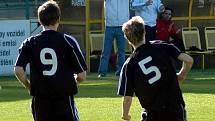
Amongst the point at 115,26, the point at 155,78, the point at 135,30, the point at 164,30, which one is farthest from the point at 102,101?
the point at 164,30

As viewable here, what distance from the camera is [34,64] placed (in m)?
7.52

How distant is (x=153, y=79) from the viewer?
7.46 metres

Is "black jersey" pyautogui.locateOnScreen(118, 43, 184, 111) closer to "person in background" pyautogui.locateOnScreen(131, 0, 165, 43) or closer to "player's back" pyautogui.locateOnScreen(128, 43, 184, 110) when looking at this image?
"player's back" pyautogui.locateOnScreen(128, 43, 184, 110)

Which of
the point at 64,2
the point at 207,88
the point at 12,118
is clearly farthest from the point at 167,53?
the point at 64,2

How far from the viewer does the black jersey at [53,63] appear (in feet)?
24.4

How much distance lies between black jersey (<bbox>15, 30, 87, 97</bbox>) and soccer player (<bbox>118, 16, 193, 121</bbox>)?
526 millimetres

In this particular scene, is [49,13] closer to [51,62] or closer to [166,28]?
[51,62]

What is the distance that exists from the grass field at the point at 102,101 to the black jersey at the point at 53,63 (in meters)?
3.12

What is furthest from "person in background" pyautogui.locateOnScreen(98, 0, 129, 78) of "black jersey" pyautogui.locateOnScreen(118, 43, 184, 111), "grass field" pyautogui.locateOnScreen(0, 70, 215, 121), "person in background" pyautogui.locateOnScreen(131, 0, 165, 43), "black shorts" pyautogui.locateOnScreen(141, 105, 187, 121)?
"black shorts" pyautogui.locateOnScreen(141, 105, 187, 121)

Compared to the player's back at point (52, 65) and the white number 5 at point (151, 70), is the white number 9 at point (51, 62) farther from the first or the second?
the white number 5 at point (151, 70)

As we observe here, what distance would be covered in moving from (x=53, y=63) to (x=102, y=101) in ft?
17.2

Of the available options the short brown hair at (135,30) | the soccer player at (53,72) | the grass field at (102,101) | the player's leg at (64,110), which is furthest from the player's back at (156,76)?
the grass field at (102,101)

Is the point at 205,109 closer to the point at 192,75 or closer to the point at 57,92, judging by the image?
the point at 57,92

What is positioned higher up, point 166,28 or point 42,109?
point 42,109
